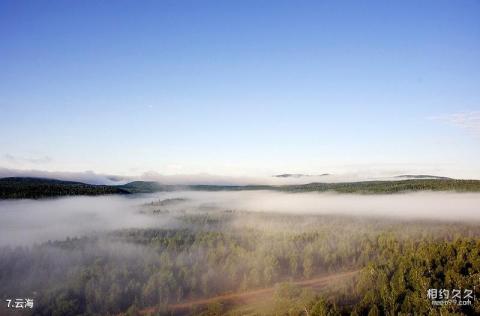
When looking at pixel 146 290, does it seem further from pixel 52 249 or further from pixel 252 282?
pixel 52 249

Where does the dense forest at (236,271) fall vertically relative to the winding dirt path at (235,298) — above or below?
above

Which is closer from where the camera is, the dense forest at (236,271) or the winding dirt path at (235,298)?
the dense forest at (236,271)

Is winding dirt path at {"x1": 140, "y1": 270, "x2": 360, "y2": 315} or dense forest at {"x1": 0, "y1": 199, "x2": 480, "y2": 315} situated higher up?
dense forest at {"x1": 0, "y1": 199, "x2": 480, "y2": 315}

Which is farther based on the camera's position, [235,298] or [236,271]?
[236,271]

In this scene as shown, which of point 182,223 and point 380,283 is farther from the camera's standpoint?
point 182,223

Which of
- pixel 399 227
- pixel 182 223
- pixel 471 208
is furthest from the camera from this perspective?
pixel 471 208

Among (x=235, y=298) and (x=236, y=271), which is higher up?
(x=236, y=271)

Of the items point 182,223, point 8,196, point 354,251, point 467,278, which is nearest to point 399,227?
point 354,251

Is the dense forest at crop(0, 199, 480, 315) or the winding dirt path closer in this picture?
the dense forest at crop(0, 199, 480, 315)
